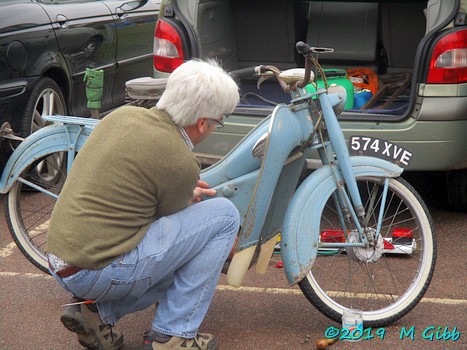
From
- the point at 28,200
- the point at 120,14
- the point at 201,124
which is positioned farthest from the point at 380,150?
the point at 120,14

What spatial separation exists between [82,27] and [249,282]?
316 cm

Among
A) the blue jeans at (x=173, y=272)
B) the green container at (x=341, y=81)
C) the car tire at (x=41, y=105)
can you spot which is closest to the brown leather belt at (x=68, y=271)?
the blue jeans at (x=173, y=272)

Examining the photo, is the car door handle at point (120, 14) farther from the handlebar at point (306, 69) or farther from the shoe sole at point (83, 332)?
the shoe sole at point (83, 332)

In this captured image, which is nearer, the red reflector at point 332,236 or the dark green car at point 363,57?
the red reflector at point 332,236

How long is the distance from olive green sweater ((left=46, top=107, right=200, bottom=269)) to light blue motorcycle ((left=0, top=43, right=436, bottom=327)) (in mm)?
489

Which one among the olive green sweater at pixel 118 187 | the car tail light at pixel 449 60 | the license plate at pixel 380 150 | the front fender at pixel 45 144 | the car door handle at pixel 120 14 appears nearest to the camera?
the olive green sweater at pixel 118 187

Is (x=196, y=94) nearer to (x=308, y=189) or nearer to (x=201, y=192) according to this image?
(x=201, y=192)

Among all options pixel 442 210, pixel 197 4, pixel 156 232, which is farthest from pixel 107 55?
pixel 156 232

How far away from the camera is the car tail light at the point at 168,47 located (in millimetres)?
5324

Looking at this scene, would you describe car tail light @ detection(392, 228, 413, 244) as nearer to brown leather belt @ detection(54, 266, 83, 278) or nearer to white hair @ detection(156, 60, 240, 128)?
white hair @ detection(156, 60, 240, 128)

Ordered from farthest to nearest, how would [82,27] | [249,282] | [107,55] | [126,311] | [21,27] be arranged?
[107,55]
[82,27]
[21,27]
[249,282]
[126,311]

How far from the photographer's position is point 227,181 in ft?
12.9

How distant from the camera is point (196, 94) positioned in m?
3.38

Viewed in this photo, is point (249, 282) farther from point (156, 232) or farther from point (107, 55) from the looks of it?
point (107, 55)
